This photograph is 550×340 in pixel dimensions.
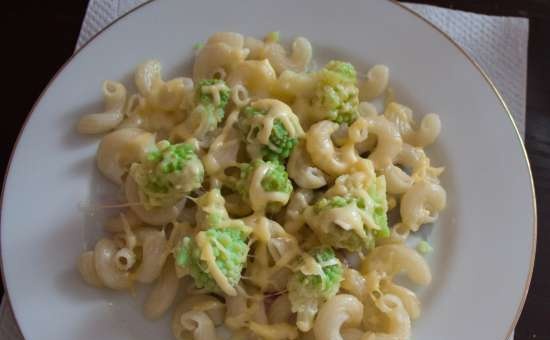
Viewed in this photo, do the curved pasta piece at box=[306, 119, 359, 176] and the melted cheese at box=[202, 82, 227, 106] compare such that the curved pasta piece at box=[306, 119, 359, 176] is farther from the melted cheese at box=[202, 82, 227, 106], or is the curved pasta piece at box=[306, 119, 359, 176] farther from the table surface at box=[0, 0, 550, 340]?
the table surface at box=[0, 0, 550, 340]

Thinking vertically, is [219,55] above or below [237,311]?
above

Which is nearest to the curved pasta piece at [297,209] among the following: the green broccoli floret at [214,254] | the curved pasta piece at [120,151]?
the green broccoli floret at [214,254]

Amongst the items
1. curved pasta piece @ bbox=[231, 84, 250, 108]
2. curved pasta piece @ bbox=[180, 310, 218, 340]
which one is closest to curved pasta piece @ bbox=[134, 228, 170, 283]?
curved pasta piece @ bbox=[180, 310, 218, 340]

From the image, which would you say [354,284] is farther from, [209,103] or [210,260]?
[209,103]

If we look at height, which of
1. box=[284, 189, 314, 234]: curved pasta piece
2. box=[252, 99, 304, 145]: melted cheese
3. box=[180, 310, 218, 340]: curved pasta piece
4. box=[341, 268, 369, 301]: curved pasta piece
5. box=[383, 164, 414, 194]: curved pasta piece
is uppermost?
box=[252, 99, 304, 145]: melted cheese

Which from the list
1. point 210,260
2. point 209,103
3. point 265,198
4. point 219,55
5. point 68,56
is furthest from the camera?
point 68,56

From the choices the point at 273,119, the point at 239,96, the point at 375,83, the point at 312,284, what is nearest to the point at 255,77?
the point at 239,96

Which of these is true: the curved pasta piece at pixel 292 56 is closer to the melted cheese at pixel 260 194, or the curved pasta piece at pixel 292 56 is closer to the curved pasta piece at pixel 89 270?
the melted cheese at pixel 260 194
